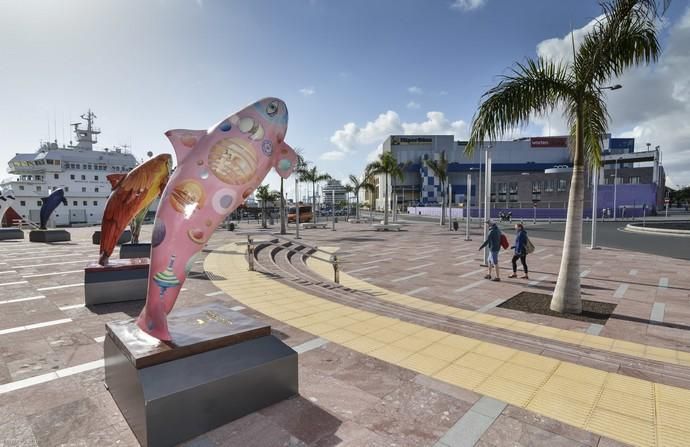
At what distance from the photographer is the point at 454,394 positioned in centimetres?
457

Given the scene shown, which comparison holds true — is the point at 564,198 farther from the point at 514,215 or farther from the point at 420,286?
the point at 420,286

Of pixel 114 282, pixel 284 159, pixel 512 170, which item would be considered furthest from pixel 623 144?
pixel 114 282

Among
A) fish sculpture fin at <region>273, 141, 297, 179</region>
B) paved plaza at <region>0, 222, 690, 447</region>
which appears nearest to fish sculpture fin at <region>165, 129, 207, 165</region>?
fish sculpture fin at <region>273, 141, 297, 179</region>

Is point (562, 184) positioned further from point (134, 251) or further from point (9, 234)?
point (9, 234)

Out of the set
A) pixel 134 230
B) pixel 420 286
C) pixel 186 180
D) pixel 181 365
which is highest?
pixel 186 180

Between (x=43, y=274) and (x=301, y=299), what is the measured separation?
10.3 metres

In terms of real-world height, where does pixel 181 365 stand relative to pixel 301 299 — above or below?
above

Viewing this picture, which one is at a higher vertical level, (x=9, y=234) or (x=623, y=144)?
(x=623, y=144)

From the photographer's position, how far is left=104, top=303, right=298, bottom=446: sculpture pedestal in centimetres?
360

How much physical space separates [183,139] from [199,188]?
0.77 m

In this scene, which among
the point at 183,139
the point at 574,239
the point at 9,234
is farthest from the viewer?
the point at 9,234

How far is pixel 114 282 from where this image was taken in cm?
906

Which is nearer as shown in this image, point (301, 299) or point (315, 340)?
point (315, 340)

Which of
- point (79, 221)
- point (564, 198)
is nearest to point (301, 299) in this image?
point (79, 221)
